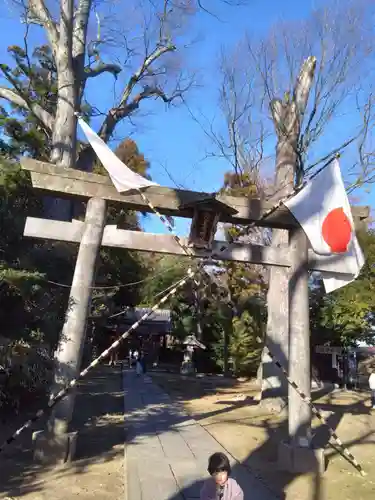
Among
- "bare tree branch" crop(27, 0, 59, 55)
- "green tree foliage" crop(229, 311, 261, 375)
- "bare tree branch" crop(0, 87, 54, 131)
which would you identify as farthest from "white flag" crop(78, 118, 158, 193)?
"green tree foliage" crop(229, 311, 261, 375)

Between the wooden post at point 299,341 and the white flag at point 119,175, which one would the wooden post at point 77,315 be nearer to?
the white flag at point 119,175

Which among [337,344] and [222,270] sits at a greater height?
[222,270]

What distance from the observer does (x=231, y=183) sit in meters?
21.4

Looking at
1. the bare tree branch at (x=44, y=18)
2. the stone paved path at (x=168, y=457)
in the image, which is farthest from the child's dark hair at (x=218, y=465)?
the bare tree branch at (x=44, y=18)

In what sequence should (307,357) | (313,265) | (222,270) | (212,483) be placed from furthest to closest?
(222,270) < (313,265) < (307,357) < (212,483)

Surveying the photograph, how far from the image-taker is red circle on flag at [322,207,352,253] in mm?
7098

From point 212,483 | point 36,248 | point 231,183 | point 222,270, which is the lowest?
point 212,483

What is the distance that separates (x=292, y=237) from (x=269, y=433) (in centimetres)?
438

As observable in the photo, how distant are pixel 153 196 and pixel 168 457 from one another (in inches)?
163

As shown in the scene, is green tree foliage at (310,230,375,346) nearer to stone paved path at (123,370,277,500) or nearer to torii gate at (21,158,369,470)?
stone paved path at (123,370,277,500)

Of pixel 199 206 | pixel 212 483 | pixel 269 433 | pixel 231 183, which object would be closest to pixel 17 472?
pixel 212 483

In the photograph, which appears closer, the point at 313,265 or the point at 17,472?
the point at 17,472

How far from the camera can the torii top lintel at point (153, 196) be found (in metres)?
7.22

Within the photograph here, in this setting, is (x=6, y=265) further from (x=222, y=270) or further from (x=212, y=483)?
(x=222, y=270)
